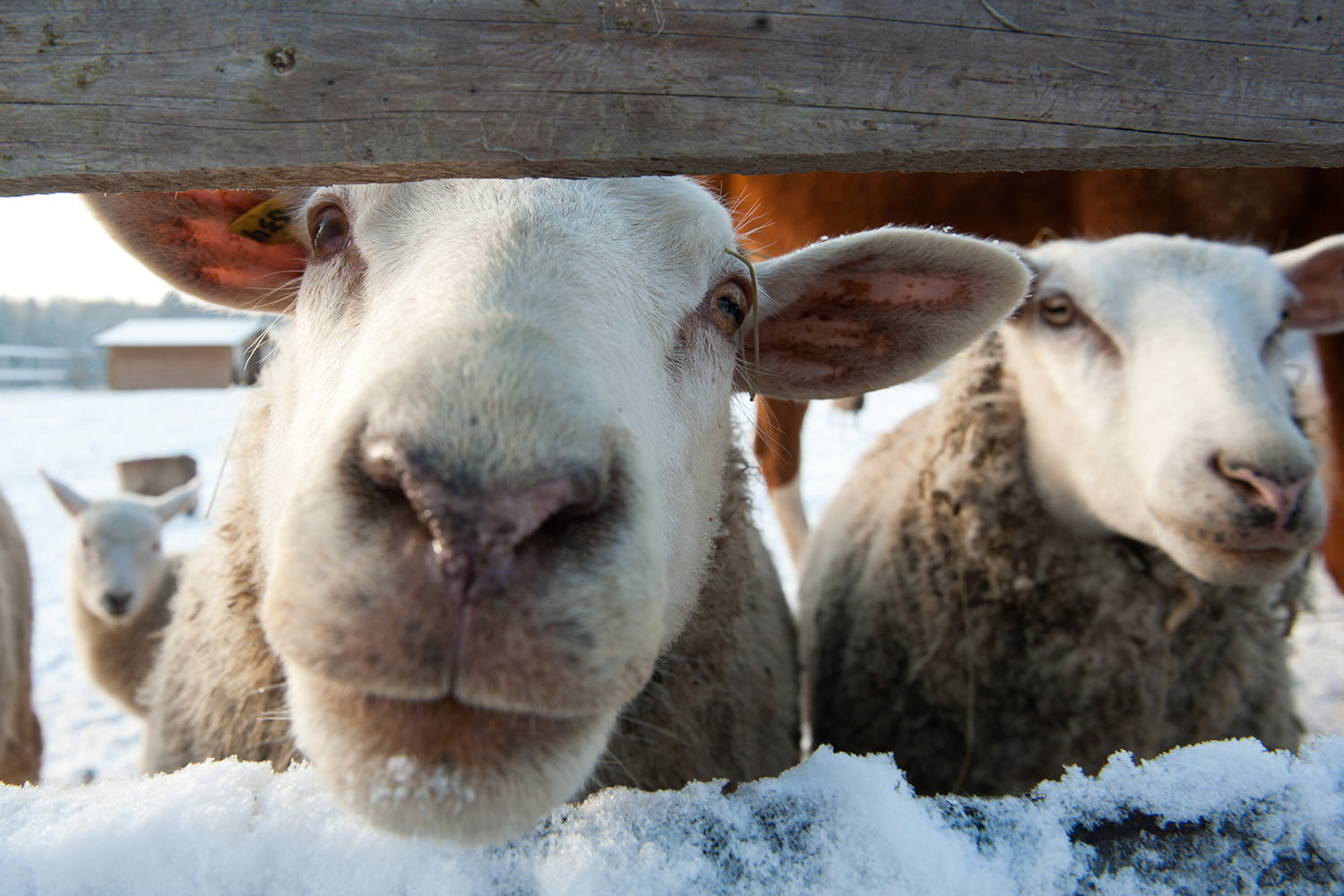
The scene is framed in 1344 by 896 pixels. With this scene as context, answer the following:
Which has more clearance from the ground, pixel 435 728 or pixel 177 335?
pixel 177 335

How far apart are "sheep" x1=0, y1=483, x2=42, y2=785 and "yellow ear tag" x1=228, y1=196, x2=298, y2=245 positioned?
2494mm

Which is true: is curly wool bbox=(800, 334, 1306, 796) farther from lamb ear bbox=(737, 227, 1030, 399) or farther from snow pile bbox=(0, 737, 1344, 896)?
→ snow pile bbox=(0, 737, 1344, 896)

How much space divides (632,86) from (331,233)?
0.88 m

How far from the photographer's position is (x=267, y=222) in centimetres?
174

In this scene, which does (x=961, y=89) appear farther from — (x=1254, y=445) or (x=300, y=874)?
(x=1254, y=445)

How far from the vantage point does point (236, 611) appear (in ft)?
5.97

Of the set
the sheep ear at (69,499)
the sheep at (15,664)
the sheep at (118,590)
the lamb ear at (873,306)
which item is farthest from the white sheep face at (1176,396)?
the sheep ear at (69,499)

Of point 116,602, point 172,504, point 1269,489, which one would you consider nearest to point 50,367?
point 172,504

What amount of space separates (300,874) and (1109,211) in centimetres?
409

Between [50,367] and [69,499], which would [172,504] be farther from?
[50,367]

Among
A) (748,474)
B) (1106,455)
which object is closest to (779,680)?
(748,474)

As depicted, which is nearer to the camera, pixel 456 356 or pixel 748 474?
pixel 456 356

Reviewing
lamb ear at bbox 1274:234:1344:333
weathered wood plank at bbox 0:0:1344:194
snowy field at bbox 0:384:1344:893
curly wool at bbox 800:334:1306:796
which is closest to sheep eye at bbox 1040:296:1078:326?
curly wool at bbox 800:334:1306:796

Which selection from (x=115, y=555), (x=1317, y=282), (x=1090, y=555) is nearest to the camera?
(x=1090, y=555)
